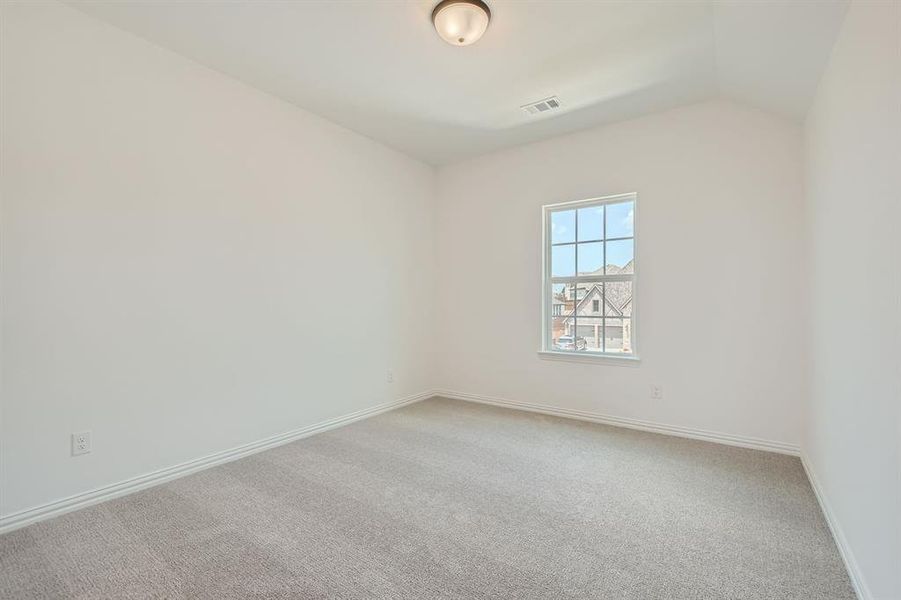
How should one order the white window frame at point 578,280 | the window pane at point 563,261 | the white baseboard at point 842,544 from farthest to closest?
the window pane at point 563,261
the white window frame at point 578,280
the white baseboard at point 842,544

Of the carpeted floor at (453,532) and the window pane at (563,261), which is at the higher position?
the window pane at (563,261)

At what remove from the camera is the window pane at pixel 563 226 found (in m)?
4.08

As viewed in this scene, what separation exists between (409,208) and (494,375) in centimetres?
210

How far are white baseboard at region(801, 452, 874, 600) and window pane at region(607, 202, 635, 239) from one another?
217cm

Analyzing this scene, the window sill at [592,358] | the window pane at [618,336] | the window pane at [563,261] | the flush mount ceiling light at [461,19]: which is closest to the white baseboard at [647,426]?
the window sill at [592,358]

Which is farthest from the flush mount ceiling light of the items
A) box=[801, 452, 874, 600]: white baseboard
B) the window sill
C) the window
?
box=[801, 452, 874, 600]: white baseboard

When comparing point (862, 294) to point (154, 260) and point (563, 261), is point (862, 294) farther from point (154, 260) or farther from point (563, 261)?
point (154, 260)

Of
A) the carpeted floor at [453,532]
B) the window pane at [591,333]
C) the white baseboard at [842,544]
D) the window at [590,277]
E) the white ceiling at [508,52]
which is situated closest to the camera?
the white baseboard at [842,544]

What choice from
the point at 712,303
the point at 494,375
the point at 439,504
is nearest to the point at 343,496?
the point at 439,504

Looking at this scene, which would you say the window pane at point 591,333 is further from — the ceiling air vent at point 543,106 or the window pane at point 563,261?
the ceiling air vent at point 543,106

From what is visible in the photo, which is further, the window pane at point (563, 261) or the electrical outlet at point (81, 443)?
the window pane at point (563, 261)

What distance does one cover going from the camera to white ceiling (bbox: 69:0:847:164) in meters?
2.22

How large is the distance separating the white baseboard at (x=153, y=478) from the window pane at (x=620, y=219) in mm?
3008

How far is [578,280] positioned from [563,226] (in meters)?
0.58
